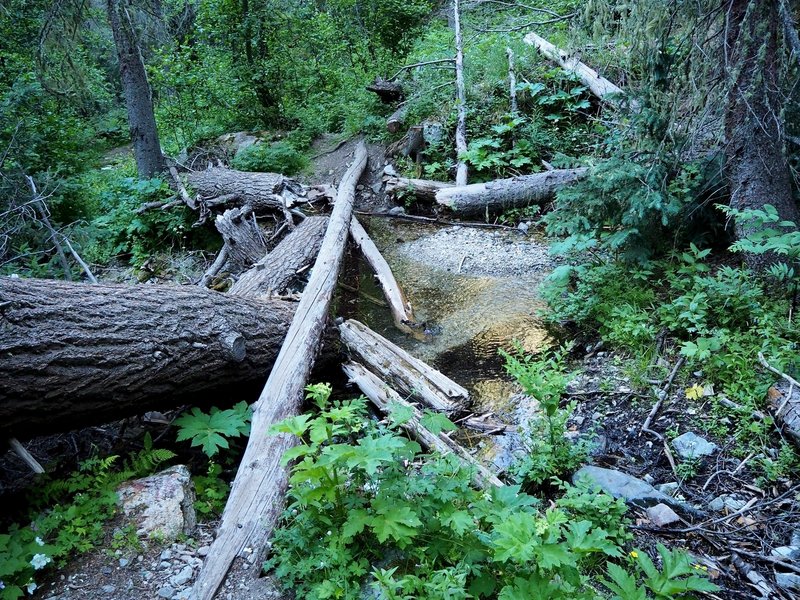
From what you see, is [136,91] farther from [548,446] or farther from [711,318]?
[711,318]

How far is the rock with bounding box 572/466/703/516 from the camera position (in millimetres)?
3273

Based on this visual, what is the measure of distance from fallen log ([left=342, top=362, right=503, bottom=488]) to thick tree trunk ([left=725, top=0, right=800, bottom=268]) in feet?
10.2

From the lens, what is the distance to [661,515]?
10.5ft

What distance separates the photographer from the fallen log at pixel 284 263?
6102 millimetres

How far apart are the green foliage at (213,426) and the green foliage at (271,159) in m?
7.20

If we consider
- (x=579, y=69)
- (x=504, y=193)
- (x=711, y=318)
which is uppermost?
(x=579, y=69)

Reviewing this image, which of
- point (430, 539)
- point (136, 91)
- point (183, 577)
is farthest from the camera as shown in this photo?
point (136, 91)

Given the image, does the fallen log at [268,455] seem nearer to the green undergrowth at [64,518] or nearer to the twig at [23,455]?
the green undergrowth at [64,518]

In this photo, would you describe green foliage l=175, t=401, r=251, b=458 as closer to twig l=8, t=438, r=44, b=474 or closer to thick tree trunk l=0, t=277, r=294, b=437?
thick tree trunk l=0, t=277, r=294, b=437

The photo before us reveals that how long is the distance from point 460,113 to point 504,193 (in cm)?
243

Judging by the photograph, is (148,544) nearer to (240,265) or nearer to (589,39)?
(240,265)

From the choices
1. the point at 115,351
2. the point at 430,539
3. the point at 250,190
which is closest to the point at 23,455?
the point at 115,351

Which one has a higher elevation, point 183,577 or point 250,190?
point 250,190

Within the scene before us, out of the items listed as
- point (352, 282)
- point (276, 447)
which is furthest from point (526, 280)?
point (276, 447)
